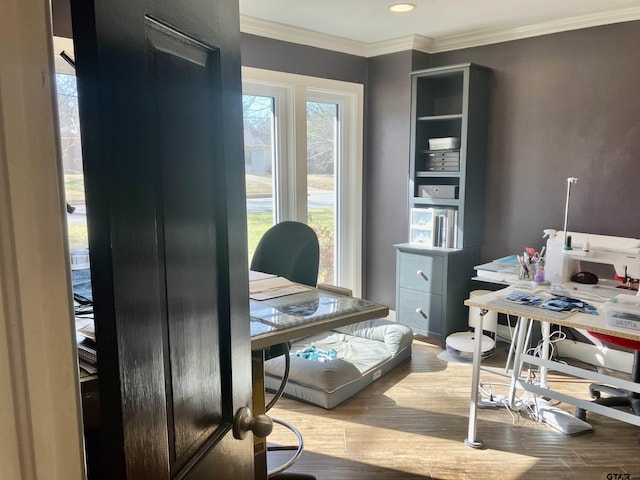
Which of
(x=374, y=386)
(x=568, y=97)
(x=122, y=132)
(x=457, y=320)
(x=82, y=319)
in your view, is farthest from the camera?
(x=457, y=320)

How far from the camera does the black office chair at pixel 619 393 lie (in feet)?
8.82

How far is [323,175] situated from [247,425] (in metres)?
3.40

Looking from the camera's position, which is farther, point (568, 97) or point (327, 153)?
point (327, 153)

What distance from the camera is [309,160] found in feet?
13.4

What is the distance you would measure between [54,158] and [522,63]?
150 inches

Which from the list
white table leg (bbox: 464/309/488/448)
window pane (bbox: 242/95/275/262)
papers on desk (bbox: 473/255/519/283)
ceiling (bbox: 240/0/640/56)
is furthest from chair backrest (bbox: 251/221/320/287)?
ceiling (bbox: 240/0/640/56)

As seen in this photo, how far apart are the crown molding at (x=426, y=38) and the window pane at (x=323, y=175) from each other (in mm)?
500

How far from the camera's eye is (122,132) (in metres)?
0.57

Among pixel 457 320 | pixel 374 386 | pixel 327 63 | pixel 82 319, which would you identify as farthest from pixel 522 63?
pixel 82 319

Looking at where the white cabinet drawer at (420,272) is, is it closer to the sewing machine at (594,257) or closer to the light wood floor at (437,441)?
the light wood floor at (437,441)

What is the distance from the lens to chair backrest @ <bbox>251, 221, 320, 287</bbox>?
263cm

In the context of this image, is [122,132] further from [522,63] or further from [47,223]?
[522,63]

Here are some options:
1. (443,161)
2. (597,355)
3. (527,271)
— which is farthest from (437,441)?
(443,161)

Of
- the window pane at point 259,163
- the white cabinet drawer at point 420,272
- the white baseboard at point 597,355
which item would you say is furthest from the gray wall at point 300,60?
the white baseboard at point 597,355
